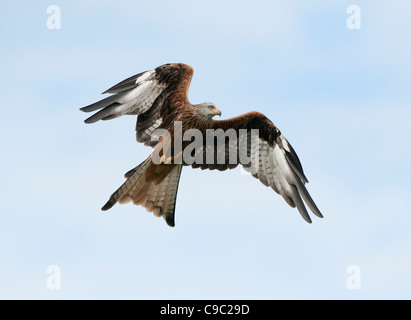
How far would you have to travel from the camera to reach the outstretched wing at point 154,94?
984 centimetres

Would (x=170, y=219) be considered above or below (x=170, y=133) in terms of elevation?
below

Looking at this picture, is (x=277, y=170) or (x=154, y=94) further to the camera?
Result: (x=277, y=170)

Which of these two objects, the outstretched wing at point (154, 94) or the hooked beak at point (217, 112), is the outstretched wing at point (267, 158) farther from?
the outstretched wing at point (154, 94)

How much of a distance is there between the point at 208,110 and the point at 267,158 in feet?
5.36

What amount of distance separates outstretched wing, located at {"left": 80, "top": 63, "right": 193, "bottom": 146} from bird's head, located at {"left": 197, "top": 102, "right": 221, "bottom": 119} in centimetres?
33

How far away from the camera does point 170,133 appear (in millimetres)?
10008

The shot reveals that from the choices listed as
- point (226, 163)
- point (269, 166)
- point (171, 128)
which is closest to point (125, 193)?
point (171, 128)

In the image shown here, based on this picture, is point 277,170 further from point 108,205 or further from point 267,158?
point 108,205

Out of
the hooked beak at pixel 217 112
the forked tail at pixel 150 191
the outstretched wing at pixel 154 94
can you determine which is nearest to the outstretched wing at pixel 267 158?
the hooked beak at pixel 217 112

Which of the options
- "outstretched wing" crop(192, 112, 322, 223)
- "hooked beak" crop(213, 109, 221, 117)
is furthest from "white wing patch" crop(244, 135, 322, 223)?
"hooked beak" crop(213, 109, 221, 117)

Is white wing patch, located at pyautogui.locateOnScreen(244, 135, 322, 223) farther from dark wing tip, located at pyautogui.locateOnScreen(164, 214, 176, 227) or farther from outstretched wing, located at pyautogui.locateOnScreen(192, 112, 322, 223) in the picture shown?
dark wing tip, located at pyautogui.locateOnScreen(164, 214, 176, 227)

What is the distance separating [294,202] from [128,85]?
3.76 metres

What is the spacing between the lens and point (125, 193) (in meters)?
9.93
